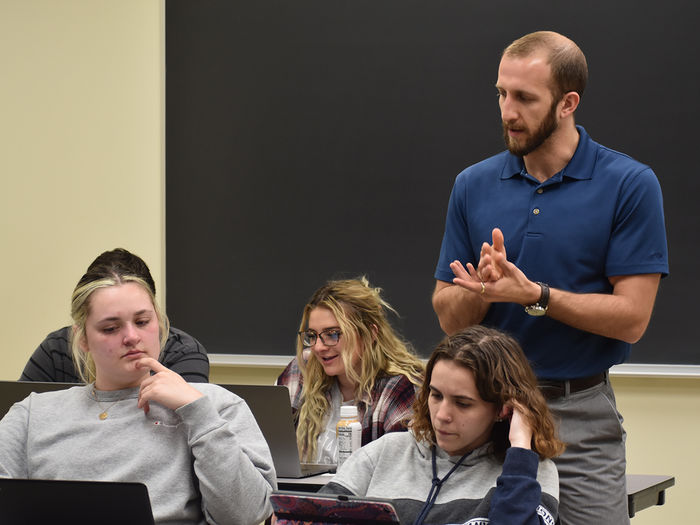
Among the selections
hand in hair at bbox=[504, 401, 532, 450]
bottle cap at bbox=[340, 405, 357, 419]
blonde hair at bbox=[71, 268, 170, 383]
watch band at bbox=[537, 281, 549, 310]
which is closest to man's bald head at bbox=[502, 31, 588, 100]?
watch band at bbox=[537, 281, 549, 310]

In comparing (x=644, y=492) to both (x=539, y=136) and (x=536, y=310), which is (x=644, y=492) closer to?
(x=536, y=310)

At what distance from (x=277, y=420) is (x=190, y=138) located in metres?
2.36

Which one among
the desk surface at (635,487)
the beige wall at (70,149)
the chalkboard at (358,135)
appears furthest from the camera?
the beige wall at (70,149)

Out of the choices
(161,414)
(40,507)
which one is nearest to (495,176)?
(161,414)

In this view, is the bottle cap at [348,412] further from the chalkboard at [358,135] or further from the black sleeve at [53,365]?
the chalkboard at [358,135]

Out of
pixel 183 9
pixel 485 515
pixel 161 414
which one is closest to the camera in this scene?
pixel 485 515

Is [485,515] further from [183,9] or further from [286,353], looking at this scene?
[183,9]

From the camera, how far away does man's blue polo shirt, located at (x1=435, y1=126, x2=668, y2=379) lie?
200 centimetres

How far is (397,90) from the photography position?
4156 millimetres

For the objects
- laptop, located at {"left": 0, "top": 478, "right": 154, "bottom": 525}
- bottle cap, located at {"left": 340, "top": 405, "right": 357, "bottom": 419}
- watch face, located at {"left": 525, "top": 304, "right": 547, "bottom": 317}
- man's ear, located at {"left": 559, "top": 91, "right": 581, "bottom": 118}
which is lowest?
bottle cap, located at {"left": 340, "top": 405, "right": 357, "bottom": 419}

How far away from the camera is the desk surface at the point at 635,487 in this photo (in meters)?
2.41

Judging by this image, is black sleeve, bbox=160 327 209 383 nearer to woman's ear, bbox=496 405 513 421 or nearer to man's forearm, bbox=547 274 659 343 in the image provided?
woman's ear, bbox=496 405 513 421

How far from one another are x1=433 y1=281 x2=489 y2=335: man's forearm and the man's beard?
36cm

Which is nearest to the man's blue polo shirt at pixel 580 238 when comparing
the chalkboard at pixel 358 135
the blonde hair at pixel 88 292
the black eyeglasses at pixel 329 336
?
the blonde hair at pixel 88 292
